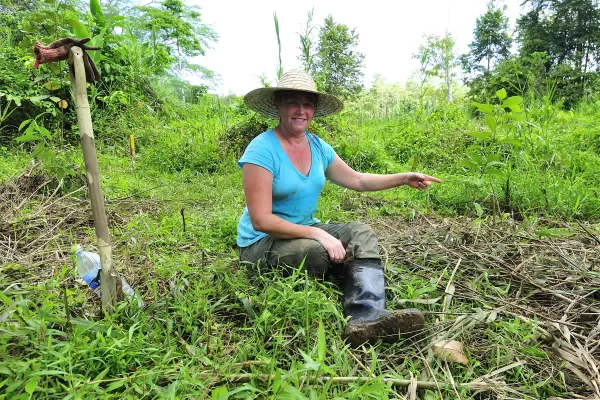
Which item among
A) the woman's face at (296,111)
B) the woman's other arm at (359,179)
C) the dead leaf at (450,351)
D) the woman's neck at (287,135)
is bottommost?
the dead leaf at (450,351)

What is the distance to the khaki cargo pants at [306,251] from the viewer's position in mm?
1785

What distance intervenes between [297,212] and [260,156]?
15.7 inches

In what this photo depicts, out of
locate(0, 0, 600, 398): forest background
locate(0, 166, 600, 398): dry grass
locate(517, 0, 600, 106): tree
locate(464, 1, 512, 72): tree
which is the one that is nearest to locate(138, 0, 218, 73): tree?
locate(0, 0, 600, 398): forest background

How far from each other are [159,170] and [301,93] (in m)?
3.35

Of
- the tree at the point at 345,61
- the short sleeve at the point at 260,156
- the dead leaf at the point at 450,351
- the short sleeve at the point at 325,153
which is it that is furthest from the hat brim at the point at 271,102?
the tree at the point at 345,61

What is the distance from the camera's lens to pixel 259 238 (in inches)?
77.7

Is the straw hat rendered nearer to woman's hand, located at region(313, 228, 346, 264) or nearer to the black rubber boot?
woman's hand, located at region(313, 228, 346, 264)

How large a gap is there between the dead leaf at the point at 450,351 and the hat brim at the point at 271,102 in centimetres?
128

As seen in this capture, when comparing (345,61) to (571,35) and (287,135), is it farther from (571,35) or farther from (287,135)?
(287,135)

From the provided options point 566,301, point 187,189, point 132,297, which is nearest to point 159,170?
point 187,189

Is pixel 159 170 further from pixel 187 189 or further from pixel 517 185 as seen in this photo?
pixel 517 185

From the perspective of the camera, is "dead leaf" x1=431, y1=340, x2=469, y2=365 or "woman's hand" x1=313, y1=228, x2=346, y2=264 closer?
"dead leaf" x1=431, y1=340, x2=469, y2=365

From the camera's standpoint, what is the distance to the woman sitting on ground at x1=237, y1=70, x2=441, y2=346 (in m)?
1.74

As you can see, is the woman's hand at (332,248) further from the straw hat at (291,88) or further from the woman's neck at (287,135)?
the straw hat at (291,88)
